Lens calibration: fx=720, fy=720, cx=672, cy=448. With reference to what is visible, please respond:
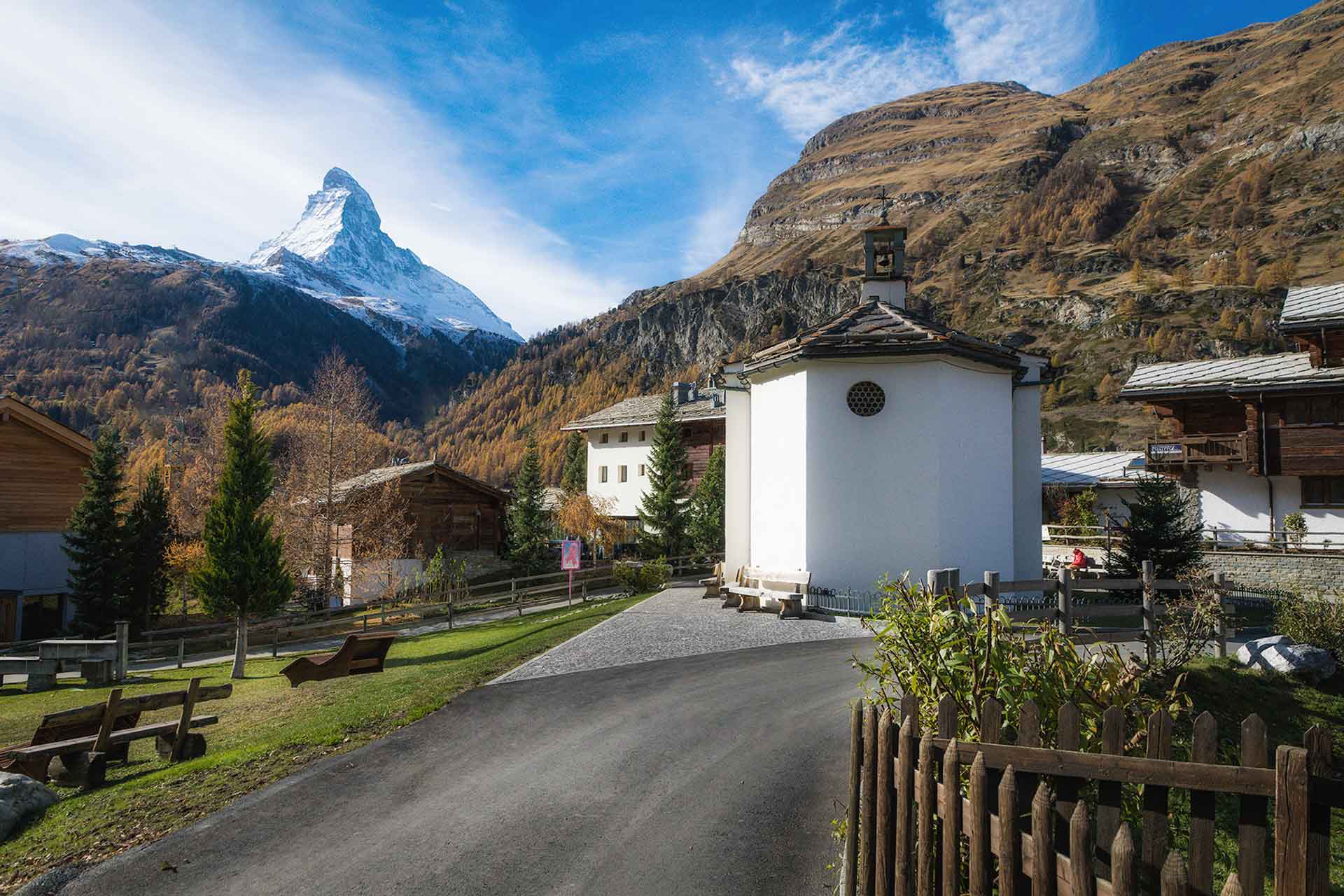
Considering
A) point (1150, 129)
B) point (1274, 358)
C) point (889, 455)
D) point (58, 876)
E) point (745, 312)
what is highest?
point (1150, 129)

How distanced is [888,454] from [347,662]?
532 inches

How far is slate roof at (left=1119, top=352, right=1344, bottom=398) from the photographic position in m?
25.9

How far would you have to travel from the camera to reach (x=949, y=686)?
16.0ft

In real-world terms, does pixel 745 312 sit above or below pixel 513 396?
above

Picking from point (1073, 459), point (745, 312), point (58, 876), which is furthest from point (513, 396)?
point (58, 876)

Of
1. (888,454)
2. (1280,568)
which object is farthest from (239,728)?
(1280,568)

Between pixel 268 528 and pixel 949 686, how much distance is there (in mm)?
18369

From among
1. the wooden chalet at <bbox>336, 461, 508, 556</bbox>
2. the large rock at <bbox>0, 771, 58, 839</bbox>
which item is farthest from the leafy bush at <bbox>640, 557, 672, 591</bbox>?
the large rock at <bbox>0, 771, 58, 839</bbox>

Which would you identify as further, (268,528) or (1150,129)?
(1150,129)

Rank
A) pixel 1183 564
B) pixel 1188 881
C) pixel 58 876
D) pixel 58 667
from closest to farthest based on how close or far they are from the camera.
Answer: pixel 1188 881, pixel 58 876, pixel 58 667, pixel 1183 564

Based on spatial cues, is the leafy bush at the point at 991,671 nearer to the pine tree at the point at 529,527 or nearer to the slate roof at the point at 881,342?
the slate roof at the point at 881,342

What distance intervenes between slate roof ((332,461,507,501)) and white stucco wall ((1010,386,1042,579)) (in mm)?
25249

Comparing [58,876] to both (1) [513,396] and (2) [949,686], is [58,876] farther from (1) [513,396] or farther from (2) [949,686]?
(1) [513,396]

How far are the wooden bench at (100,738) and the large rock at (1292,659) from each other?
15494 millimetres
